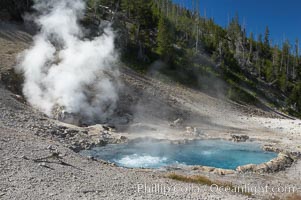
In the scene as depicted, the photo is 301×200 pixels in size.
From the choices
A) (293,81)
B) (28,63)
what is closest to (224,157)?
(28,63)

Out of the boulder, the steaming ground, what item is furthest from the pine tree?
the boulder

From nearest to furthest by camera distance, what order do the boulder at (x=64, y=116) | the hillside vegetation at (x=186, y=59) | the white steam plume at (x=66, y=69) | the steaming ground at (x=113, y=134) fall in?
the steaming ground at (x=113, y=134) < the boulder at (x=64, y=116) < the white steam plume at (x=66, y=69) < the hillside vegetation at (x=186, y=59)

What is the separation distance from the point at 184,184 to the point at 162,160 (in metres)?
7.18

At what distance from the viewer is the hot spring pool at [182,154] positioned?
20.4 metres

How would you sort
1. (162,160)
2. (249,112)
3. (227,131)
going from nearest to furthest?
(162,160)
(227,131)
(249,112)

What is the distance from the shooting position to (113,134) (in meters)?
25.8

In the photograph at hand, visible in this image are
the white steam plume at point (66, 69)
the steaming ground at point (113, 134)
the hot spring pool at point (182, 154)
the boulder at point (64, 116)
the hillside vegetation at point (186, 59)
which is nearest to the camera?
the steaming ground at point (113, 134)

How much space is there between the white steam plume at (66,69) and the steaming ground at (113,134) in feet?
4.52

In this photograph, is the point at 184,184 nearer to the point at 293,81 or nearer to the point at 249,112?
the point at 249,112

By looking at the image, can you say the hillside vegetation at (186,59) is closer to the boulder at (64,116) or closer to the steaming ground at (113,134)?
the steaming ground at (113,134)

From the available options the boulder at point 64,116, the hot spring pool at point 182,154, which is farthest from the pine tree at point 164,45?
the boulder at point 64,116

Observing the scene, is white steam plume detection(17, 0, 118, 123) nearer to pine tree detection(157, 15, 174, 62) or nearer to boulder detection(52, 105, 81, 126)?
boulder detection(52, 105, 81, 126)

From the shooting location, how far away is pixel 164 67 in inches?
1972

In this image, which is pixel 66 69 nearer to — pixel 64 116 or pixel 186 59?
pixel 64 116
